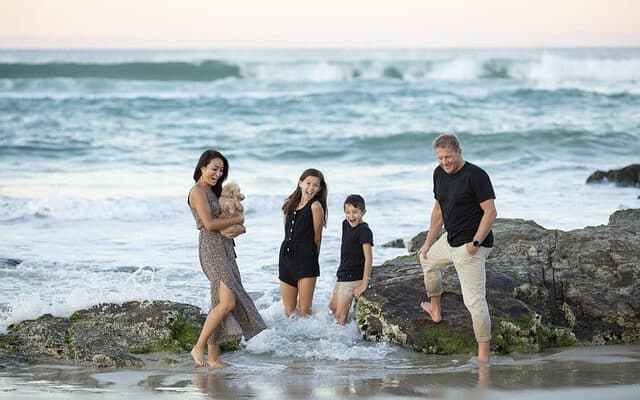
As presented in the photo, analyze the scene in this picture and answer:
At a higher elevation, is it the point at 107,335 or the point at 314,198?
the point at 314,198

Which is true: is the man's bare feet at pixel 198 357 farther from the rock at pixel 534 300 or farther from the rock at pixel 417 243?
the rock at pixel 417 243

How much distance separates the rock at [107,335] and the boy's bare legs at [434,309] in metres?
1.92

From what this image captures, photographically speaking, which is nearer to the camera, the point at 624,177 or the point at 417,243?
the point at 417,243

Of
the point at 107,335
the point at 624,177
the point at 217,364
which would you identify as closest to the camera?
the point at 217,364

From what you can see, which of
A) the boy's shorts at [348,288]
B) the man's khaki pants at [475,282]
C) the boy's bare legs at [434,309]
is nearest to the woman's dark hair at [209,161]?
the boy's shorts at [348,288]

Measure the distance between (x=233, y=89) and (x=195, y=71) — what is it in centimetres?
634

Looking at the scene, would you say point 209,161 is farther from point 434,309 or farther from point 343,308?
point 434,309

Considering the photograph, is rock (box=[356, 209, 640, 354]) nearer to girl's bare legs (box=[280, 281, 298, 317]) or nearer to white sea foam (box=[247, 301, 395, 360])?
white sea foam (box=[247, 301, 395, 360])

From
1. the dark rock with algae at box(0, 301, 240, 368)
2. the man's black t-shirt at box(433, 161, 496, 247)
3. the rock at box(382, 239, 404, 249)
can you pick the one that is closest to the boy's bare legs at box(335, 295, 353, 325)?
the dark rock with algae at box(0, 301, 240, 368)

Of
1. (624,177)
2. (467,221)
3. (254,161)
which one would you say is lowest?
(467,221)

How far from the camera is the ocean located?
10.2 meters

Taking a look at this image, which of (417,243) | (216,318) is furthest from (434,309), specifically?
(417,243)

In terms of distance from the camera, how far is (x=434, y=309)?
25.3 feet

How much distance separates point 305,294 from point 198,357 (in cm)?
134
